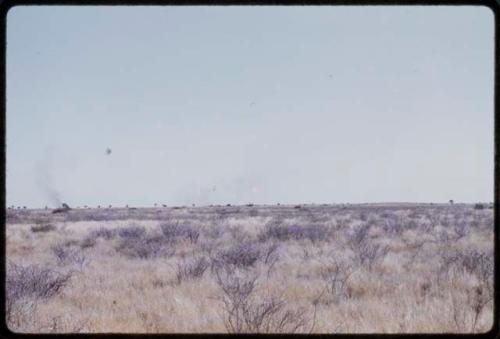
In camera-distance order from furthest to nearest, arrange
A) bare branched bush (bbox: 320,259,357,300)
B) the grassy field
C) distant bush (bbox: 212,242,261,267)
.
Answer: distant bush (bbox: 212,242,261,267), bare branched bush (bbox: 320,259,357,300), the grassy field

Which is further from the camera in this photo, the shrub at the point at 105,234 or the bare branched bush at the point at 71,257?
the shrub at the point at 105,234

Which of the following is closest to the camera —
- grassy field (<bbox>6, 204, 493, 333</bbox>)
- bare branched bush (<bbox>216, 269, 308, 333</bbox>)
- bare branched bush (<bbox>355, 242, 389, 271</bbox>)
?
bare branched bush (<bbox>216, 269, 308, 333</bbox>)

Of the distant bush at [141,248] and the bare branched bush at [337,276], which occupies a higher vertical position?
the distant bush at [141,248]

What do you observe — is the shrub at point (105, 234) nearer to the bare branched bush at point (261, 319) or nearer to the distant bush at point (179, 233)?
the distant bush at point (179, 233)

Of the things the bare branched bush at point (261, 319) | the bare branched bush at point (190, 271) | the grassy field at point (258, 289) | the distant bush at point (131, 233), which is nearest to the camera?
the bare branched bush at point (261, 319)

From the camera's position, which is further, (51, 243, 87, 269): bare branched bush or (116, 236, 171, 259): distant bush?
(116, 236, 171, 259): distant bush

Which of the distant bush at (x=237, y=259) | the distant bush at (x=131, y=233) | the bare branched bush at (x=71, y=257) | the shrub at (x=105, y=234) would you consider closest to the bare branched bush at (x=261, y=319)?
the distant bush at (x=237, y=259)

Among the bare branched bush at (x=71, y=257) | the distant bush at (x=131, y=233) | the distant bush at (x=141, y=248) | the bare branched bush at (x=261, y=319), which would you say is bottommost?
the bare branched bush at (x=261, y=319)

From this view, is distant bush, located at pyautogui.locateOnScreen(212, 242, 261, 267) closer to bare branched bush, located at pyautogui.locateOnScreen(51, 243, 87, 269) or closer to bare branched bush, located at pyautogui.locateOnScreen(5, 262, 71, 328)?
bare branched bush, located at pyautogui.locateOnScreen(51, 243, 87, 269)

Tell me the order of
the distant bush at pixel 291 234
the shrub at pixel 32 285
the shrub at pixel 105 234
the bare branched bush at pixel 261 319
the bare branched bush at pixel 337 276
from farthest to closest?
1. the shrub at pixel 105 234
2. the distant bush at pixel 291 234
3. the bare branched bush at pixel 337 276
4. the shrub at pixel 32 285
5. the bare branched bush at pixel 261 319

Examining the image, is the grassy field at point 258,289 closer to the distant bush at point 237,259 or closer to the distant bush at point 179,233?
the distant bush at point 237,259

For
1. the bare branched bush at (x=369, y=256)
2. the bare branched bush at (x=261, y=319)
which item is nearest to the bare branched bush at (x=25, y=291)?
the bare branched bush at (x=261, y=319)

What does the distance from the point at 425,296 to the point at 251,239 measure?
706 cm

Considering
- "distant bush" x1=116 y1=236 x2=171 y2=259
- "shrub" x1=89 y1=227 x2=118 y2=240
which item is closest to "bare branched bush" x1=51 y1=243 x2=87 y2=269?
"distant bush" x1=116 y1=236 x2=171 y2=259
